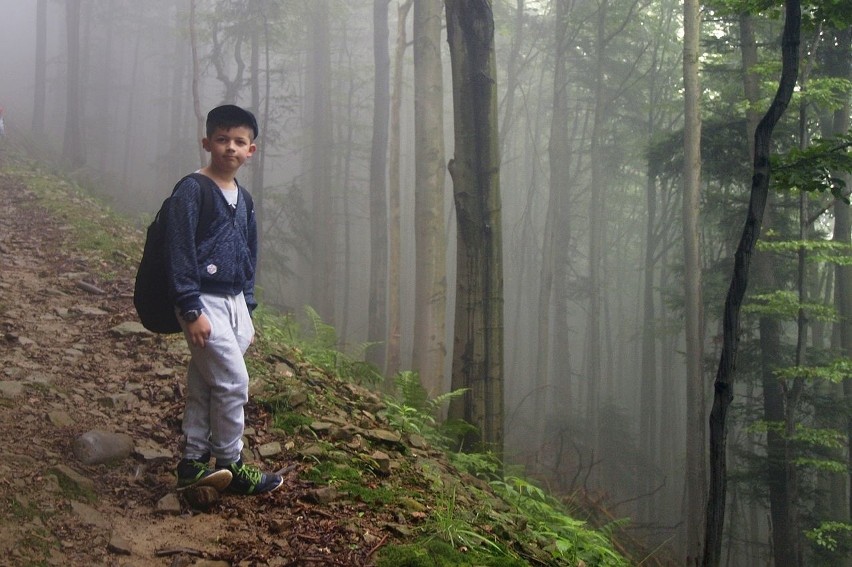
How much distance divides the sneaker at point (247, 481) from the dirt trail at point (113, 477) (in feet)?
0.19

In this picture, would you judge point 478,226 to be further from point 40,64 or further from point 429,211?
point 40,64

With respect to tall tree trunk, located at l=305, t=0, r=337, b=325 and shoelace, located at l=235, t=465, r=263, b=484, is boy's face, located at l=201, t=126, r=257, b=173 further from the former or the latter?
tall tree trunk, located at l=305, t=0, r=337, b=325

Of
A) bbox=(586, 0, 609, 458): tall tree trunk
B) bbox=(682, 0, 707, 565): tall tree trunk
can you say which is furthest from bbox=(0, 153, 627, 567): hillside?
bbox=(586, 0, 609, 458): tall tree trunk

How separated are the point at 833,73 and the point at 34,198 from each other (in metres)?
15.5

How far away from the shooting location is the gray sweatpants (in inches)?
140

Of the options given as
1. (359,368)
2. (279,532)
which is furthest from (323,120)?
(279,532)

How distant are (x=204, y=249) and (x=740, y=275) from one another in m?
3.21

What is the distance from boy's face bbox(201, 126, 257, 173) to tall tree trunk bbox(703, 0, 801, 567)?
3039mm

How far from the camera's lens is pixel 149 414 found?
4.70 metres

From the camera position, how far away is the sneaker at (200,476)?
3.51m

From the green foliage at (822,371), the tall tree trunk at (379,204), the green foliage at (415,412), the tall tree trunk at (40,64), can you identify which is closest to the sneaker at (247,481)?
the green foliage at (415,412)

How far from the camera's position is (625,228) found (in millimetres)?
35750

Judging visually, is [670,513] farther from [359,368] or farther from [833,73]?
[359,368]

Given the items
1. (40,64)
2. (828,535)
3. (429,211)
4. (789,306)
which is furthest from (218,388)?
(40,64)
